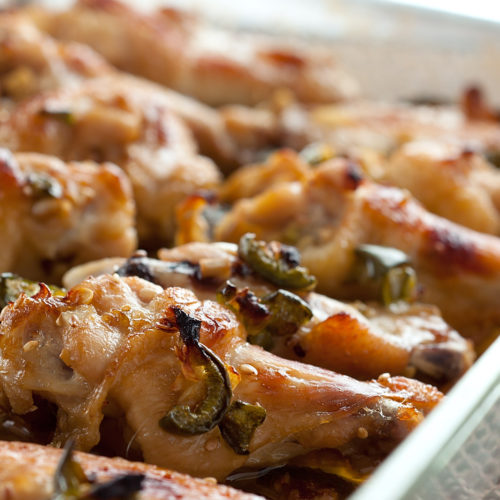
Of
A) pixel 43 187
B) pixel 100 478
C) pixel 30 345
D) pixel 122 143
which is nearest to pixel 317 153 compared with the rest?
pixel 122 143

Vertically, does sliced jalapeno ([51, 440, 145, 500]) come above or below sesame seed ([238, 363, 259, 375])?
below

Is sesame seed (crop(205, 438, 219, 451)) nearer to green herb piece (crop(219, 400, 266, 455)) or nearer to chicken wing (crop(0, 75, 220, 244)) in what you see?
green herb piece (crop(219, 400, 266, 455))

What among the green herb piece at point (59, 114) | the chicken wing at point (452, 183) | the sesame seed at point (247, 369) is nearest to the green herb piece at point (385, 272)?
the chicken wing at point (452, 183)

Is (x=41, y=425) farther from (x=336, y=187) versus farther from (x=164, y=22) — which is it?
(x=164, y=22)

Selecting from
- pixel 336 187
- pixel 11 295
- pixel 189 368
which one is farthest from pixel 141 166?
pixel 189 368

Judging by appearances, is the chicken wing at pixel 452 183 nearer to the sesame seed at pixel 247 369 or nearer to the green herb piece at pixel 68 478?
the sesame seed at pixel 247 369

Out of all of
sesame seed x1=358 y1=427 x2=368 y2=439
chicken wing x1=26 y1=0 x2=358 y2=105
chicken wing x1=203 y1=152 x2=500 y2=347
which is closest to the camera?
sesame seed x1=358 y1=427 x2=368 y2=439

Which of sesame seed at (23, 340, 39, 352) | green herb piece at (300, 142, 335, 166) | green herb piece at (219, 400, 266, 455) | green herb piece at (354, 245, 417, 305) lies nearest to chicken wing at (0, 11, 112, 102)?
green herb piece at (300, 142, 335, 166)
